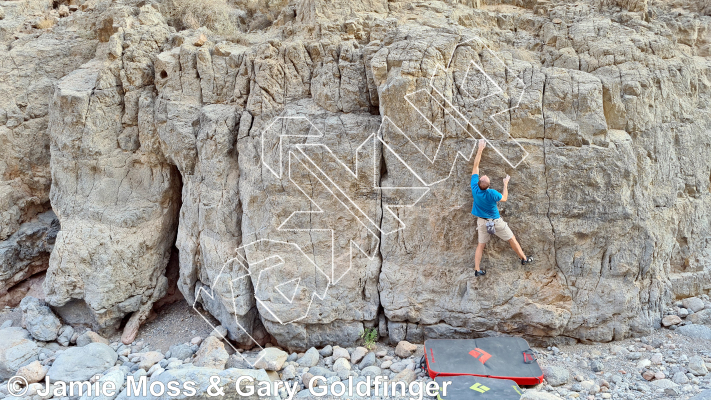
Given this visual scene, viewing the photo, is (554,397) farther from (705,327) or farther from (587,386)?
(705,327)

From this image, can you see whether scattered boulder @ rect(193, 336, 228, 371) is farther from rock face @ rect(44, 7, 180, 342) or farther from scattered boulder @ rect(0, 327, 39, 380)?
scattered boulder @ rect(0, 327, 39, 380)

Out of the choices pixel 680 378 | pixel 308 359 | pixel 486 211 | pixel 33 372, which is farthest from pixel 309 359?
pixel 680 378

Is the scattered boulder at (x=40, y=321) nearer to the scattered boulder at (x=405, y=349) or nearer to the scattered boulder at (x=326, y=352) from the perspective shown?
the scattered boulder at (x=326, y=352)

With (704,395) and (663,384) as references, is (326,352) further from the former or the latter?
(704,395)

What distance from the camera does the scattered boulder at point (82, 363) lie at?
5277 mm

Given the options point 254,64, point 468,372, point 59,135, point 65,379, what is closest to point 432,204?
point 468,372

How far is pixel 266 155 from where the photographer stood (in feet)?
17.2

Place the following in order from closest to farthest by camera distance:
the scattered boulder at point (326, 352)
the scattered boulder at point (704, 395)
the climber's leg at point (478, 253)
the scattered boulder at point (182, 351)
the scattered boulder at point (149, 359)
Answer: the scattered boulder at point (704, 395), the climber's leg at point (478, 253), the scattered boulder at point (326, 352), the scattered boulder at point (149, 359), the scattered boulder at point (182, 351)

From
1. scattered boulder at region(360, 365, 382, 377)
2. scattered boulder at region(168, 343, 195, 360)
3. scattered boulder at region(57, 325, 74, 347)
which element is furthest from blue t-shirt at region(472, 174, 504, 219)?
scattered boulder at region(57, 325, 74, 347)

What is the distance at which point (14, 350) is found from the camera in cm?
567

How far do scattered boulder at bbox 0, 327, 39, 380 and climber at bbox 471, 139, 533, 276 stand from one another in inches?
213

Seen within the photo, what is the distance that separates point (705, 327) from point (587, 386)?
1762mm

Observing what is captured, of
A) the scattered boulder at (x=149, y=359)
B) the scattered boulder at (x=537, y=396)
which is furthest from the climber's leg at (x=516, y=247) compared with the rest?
the scattered boulder at (x=149, y=359)
